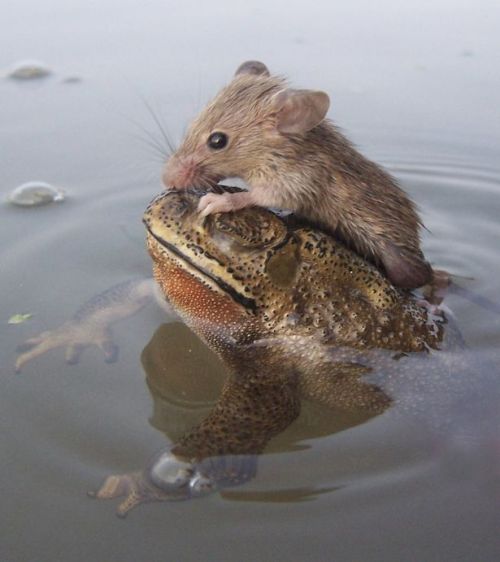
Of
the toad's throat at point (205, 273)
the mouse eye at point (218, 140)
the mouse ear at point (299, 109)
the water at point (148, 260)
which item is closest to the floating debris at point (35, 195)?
the water at point (148, 260)

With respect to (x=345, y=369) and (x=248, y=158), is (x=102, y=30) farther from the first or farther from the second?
(x=345, y=369)

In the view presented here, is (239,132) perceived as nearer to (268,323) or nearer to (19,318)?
(268,323)

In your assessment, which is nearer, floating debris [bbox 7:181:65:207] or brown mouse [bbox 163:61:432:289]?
brown mouse [bbox 163:61:432:289]

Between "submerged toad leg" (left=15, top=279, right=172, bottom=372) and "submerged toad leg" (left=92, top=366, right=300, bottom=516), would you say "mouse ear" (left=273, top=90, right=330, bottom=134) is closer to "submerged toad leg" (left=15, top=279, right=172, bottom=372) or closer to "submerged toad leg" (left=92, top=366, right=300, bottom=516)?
"submerged toad leg" (left=92, top=366, right=300, bottom=516)

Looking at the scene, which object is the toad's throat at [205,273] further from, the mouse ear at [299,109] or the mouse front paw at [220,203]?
the mouse ear at [299,109]

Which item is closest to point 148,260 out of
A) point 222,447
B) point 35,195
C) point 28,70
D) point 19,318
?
point 19,318

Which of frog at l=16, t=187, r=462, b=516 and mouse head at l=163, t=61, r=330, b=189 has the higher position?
mouse head at l=163, t=61, r=330, b=189

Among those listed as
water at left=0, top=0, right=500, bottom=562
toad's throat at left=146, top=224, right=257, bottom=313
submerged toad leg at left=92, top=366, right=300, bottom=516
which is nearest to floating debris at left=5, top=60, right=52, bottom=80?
water at left=0, top=0, right=500, bottom=562
